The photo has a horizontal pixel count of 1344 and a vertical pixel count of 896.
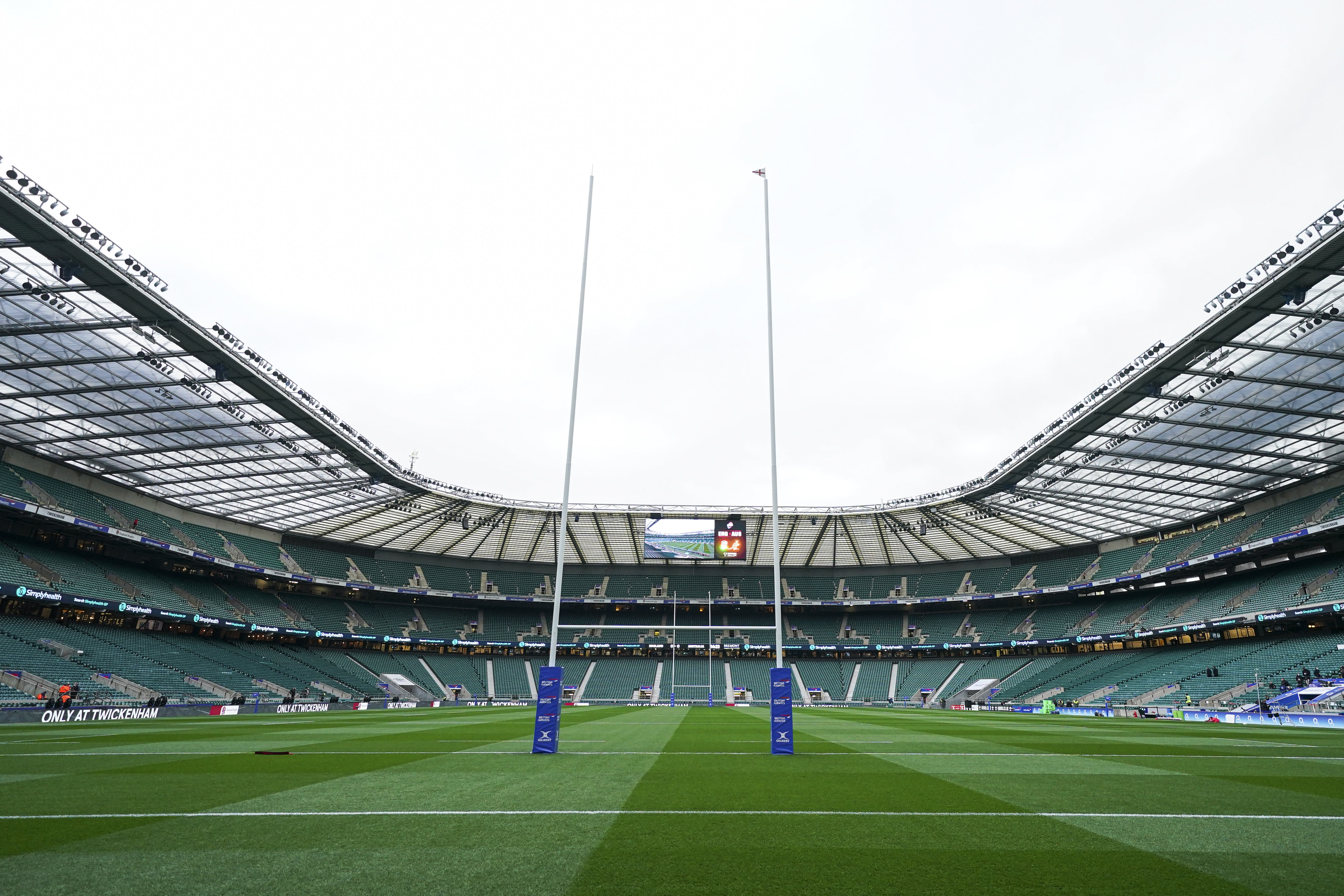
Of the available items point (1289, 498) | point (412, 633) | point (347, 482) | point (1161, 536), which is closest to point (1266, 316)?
point (1289, 498)

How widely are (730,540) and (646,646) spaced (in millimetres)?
22118

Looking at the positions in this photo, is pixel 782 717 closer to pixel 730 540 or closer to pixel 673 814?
pixel 673 814

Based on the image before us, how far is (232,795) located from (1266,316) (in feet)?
118

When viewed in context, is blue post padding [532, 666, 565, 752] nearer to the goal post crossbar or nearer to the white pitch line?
the white pitch line

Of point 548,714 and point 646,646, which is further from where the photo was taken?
point 646,646

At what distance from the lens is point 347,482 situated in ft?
167

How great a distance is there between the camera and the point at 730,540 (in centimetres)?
5978

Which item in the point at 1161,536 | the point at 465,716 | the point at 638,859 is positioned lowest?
the point at 465,716

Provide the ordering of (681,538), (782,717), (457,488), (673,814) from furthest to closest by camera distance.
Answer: (681,538) < (457,488) < (782,717) < (673,814)

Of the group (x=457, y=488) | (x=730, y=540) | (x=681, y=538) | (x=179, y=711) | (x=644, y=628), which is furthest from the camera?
(x=644, y=628)

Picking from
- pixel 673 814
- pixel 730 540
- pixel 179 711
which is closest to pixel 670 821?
pixel 673 814

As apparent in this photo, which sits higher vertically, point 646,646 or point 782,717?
point 646,646

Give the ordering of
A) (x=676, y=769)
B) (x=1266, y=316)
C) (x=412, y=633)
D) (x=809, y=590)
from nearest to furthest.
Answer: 1. (x=676, y=769)
2. (x=1266, y=316)
3. (x=412, y=633)
4. (x=809, y=590)

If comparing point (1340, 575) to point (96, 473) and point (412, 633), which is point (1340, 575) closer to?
point (412, 633)
